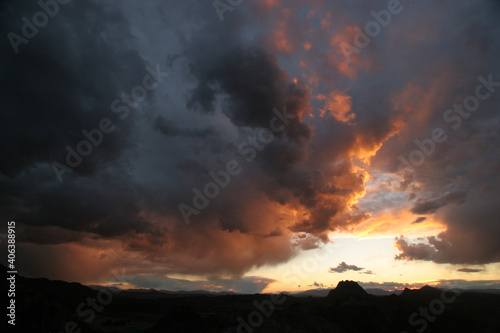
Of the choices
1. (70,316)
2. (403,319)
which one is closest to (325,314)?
(403,319)

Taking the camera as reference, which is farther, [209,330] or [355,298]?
[355,298]

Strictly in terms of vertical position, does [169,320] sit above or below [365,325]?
above

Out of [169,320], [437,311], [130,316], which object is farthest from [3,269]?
[437,311]

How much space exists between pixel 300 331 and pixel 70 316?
7556cm

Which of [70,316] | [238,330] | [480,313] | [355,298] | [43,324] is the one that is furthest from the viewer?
[355,298]

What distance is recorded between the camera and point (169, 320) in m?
109

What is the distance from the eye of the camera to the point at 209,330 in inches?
3979

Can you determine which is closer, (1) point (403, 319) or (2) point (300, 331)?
(2) point (300, 331)

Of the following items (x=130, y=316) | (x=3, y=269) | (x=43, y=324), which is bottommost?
(x=130, y=316)

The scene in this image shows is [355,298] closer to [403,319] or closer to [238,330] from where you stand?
[403,319]

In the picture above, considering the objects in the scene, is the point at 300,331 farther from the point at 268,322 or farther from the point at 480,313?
the point at 480,313

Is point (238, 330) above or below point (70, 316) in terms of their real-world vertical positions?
below

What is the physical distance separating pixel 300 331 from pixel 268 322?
39.7ft

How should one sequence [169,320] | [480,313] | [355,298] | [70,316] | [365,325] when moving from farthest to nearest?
1. [355,298]
2. [480,313]
3. [365,325]
4. [169,320]
5. [70,316]
